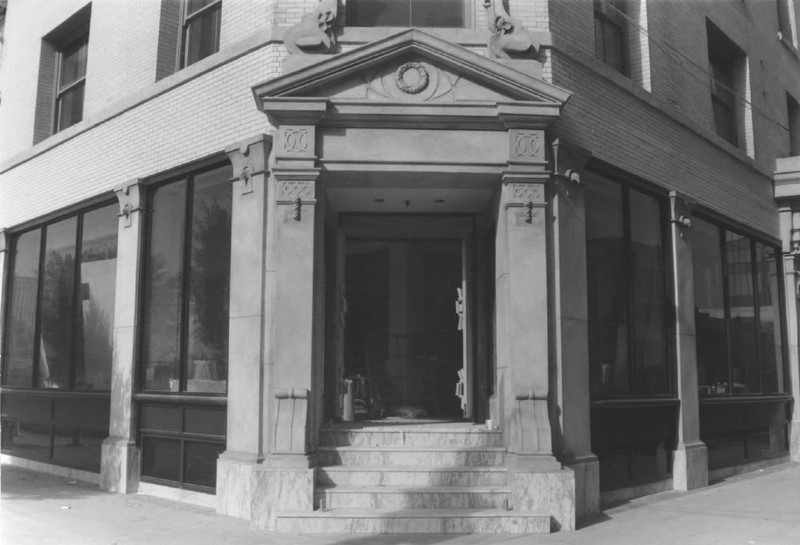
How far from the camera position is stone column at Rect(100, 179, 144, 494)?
11055 millimetres

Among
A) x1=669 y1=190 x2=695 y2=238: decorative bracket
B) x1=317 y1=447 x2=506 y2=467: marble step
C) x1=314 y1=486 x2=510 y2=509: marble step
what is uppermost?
x1=669 y1=190 x2=695 y2=238: decorative bracket

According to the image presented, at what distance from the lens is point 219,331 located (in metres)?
10.3

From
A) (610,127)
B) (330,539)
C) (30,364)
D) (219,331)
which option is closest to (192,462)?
(219,331)

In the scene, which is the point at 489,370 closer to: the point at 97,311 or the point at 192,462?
the point at 192,462

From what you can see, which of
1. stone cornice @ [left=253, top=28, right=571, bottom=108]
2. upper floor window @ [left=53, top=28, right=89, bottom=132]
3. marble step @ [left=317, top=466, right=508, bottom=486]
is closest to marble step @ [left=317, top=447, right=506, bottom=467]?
marble step @ [left=317, top=466, right=508, bottom=486]

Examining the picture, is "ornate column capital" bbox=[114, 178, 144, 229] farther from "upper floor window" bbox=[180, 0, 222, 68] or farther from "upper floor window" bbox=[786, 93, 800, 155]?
"upper floor window" bbox=[786, 93, 800, 155]

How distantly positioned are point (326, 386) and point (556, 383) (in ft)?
11.4

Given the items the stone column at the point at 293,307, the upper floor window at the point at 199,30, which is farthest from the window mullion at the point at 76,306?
the stone column at the point at 293,307

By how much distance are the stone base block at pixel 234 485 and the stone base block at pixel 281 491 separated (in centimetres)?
42

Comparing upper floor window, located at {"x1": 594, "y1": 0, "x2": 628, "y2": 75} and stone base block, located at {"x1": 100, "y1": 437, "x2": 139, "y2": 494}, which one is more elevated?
upper floor window, located at {"x1": 594, "y1": 0, "x2": 628, "y2": 75}

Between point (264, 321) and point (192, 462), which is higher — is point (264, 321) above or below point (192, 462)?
above

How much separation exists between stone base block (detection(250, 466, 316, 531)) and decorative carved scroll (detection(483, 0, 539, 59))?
18.8ft

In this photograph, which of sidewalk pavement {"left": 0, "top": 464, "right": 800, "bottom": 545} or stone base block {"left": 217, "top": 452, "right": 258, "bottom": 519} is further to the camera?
stone base block {"left": 217, "top": 452, "right": 258, "bottom": 519}

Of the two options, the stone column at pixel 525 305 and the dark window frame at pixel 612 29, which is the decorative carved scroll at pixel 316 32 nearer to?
the stone column at pixel 525 305
